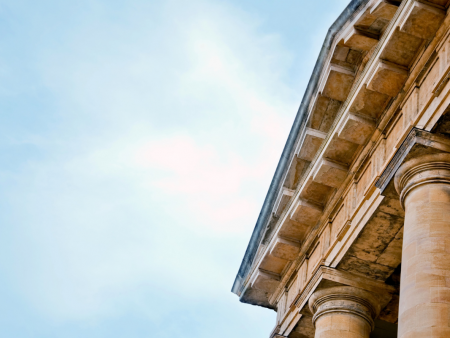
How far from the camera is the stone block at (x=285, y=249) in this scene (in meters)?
28.3

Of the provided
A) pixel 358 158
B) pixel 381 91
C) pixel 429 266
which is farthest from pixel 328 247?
pixel 429 266

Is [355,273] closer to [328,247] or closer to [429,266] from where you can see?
[328,247]

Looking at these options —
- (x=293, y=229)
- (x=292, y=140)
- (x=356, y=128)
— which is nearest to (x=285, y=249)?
(x=293, y=229)

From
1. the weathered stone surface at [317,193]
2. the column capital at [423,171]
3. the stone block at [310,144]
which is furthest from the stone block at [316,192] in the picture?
the column capital at [423,171]

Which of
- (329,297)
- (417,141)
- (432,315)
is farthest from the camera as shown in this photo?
(329,297)

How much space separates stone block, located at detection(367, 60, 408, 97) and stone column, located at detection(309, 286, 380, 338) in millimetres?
6473

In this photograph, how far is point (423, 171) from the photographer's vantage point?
1956cm

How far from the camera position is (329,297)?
24344 mm

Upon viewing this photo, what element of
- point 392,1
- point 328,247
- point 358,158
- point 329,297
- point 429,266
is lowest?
point 429,266

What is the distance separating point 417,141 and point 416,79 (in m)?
3.11

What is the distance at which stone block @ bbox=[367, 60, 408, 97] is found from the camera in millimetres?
22453

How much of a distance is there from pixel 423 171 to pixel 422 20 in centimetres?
460

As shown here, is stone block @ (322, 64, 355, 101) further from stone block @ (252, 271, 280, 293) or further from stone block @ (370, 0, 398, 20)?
stone block @ (252, 271, 280, 293)

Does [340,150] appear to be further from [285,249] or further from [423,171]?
[423,171]
